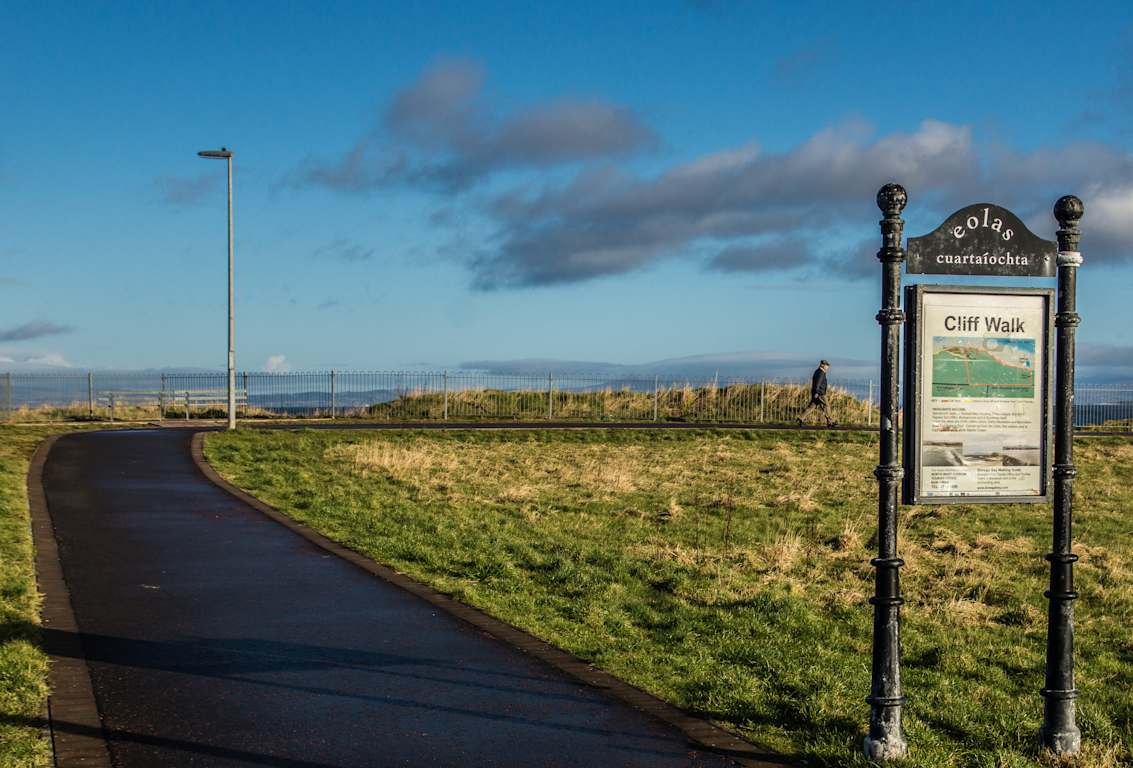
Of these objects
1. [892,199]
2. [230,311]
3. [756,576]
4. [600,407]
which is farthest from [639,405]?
[892,199]

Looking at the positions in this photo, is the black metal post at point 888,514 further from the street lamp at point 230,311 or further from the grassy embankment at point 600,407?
the grassy embankment at point 600,407

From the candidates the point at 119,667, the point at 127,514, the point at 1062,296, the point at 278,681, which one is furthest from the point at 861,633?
the point at 127,514

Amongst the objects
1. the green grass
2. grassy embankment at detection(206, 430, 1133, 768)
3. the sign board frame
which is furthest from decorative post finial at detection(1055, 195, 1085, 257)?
the green grass

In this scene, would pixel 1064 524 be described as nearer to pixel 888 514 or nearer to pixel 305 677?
pixel 888 514

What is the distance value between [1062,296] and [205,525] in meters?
11.2

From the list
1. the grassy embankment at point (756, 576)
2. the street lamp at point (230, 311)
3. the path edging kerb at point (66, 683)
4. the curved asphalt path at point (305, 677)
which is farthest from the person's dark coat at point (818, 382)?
the path edging kerb at point (66, 683)

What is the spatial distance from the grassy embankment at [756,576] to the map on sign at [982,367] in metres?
1.98

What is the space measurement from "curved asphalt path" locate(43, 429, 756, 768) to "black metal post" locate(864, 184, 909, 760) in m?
0.95

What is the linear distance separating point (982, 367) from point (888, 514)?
104cm

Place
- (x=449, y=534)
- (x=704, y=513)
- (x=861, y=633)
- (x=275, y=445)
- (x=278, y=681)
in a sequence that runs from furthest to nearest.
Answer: (x=275, y=445), (x=704, y=513), (x=449, y=534), (x=861, y=633), (x=278, y=681)

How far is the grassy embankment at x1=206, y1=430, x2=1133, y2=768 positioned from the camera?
692 cm

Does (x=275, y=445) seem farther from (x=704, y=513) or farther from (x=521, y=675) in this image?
(x=521, y=675)

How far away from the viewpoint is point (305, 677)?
7.13 metres

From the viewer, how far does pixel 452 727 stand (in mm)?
6117
